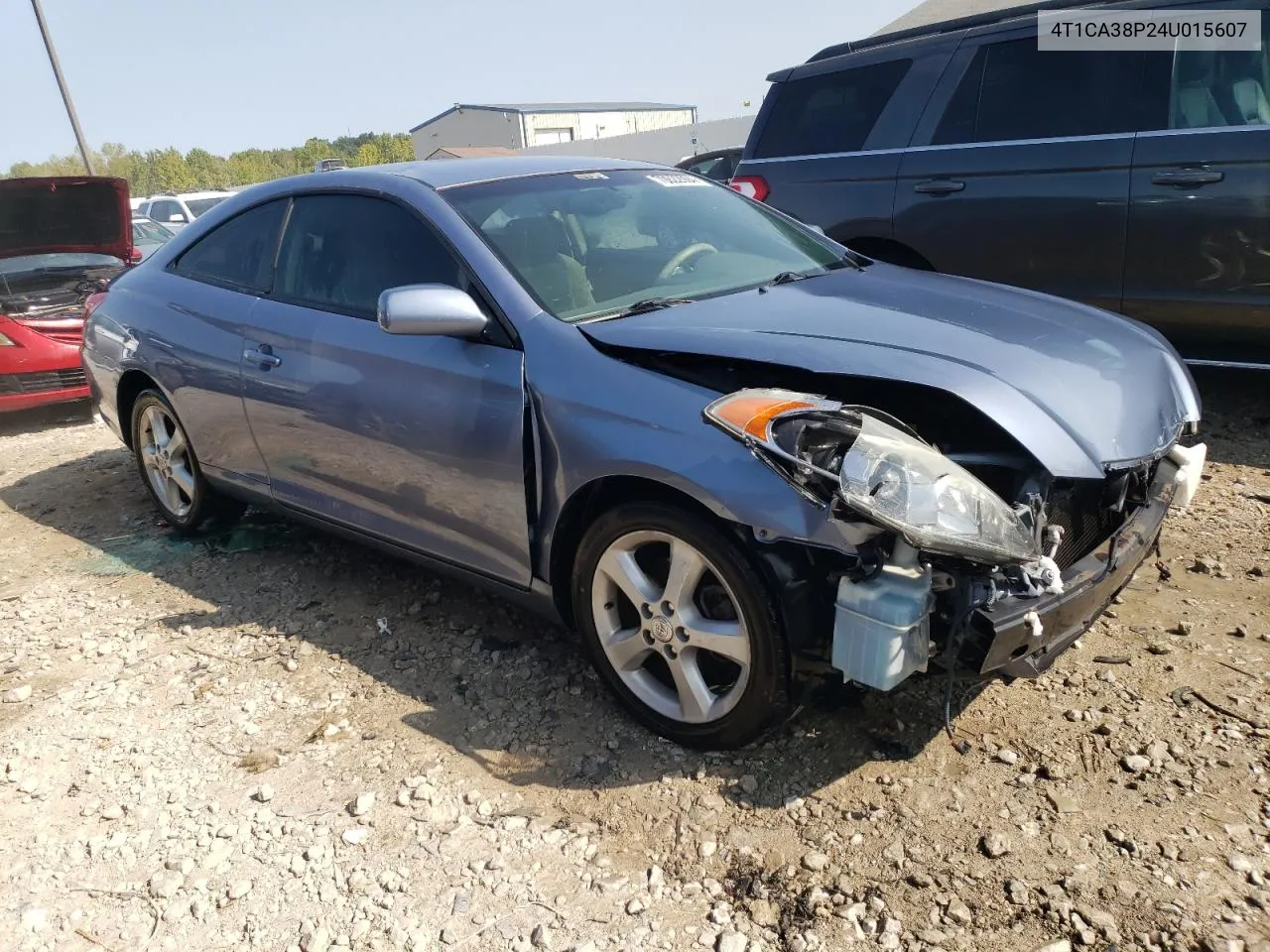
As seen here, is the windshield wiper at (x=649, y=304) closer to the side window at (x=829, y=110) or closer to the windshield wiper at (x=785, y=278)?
the windshield wiper at (x=785, y=278)

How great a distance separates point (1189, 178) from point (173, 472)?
4.98 m

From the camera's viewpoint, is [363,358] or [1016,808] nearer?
[1016,808]

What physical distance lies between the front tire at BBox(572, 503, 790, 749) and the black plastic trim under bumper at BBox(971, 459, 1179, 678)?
50 cm

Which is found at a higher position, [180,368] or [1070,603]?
[180,368]

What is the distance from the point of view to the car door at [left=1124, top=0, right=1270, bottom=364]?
433cm

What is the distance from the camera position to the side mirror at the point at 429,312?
2758 millimetres

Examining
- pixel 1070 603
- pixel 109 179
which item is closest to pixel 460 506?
pixel 1070 603

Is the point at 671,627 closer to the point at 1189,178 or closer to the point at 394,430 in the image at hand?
the point at 394,430

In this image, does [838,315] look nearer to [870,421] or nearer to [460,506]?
[870,421]

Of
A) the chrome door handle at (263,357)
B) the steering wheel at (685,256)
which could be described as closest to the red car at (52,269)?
the chrome door handle at (263,357)

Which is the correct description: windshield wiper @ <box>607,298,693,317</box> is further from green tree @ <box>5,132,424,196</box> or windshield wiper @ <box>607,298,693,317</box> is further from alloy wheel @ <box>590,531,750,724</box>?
green tree @ <box>5,132,424,196</box>

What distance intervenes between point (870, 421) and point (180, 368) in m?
3.15

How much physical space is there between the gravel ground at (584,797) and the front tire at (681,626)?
0.15 metres

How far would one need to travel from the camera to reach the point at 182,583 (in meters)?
4.15
